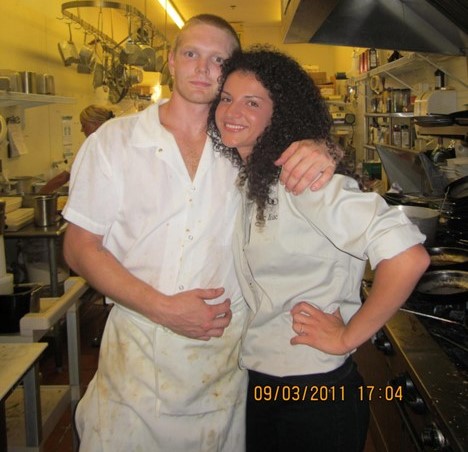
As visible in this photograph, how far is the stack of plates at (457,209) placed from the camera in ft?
6.20

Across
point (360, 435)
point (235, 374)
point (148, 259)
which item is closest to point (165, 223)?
point (148, 259)

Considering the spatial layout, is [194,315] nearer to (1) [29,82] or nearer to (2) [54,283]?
(2) [54,283]

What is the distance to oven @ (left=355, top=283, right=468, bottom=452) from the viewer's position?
911 mm

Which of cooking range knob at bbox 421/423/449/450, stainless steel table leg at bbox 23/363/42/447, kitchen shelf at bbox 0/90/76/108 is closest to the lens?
cooking range knob at bbox 421/423/449/450

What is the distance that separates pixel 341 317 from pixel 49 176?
3.99 metres

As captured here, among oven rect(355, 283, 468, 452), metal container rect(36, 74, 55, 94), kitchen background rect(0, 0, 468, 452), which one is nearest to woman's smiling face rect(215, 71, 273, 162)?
kitchen background rect(0, 0, 468, 452)

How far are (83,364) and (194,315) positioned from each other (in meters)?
2.17

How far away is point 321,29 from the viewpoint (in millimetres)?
2443

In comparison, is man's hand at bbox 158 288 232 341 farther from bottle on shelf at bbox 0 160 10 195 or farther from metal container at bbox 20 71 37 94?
bottle on shelf at bbox 0 160 10 195

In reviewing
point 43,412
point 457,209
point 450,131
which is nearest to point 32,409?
point 43,412

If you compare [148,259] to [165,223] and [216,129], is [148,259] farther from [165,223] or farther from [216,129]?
[216,129]

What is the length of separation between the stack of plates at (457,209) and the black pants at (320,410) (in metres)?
1.03

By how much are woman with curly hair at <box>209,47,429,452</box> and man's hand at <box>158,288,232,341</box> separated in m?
0.09

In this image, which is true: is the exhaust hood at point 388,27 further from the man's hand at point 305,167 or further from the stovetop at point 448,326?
the stovetop at point 448,326
